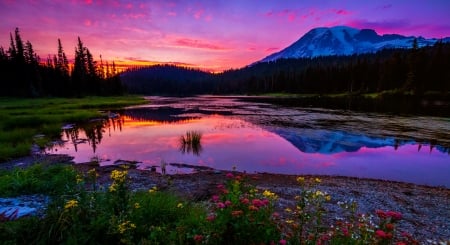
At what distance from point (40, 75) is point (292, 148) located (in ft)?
238

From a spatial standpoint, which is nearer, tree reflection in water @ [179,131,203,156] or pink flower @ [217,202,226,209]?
pink flower @ [217,202,226,209]

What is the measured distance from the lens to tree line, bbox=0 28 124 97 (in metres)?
65.6

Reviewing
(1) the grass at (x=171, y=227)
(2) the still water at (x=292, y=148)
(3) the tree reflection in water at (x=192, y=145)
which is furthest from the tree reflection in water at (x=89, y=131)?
(1) the grass at (x=171, y=227)

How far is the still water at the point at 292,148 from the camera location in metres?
17.2

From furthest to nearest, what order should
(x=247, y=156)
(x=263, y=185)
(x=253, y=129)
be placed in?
1. (x=253, y=129)
2. (x=247, y=156)
3. (x=263, y=185)

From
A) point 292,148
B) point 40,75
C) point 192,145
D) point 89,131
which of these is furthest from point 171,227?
point 40,75

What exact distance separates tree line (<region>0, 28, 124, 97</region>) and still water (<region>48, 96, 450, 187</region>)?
45.9m

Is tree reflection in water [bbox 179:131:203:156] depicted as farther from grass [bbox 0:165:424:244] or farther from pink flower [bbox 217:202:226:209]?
pink flower [bbox 217:202:226:209]

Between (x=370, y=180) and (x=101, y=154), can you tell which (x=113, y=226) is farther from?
(x=101, y=154)

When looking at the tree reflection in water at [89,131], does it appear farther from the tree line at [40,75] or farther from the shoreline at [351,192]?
the tree line at [40,75]

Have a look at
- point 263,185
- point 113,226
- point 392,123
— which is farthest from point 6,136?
point 392,123

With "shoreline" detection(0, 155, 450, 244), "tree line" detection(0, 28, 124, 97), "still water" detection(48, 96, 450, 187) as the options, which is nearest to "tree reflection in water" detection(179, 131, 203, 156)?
"still water" detection(48, 96, 450, 187)

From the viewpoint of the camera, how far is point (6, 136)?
2191 cm

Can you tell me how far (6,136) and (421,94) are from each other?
296 feet
